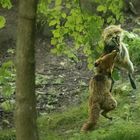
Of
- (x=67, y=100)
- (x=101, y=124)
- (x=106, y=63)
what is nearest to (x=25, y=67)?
(x=106, y=63)

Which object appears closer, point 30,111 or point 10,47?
point 30,111

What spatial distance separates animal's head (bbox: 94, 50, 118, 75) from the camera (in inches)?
235

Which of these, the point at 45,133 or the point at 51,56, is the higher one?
the point at 51,56

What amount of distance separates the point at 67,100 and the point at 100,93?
2.44m

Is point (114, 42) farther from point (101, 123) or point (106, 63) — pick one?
point (101, 123)

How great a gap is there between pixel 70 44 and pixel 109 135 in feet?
15.3

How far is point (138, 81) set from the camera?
833 cm

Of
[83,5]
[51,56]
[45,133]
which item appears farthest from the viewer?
[51,56]

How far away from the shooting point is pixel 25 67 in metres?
4.53

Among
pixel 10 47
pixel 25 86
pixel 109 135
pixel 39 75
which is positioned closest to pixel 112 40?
pixel 109 135

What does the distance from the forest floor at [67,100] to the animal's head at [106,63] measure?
0.77 meters

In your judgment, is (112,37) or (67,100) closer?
(112,37)

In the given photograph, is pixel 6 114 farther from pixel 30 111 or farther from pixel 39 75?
pixel 30 111

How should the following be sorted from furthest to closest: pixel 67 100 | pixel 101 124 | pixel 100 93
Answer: pixel 67 100 → pixel 101 124 → pixel 100 93
